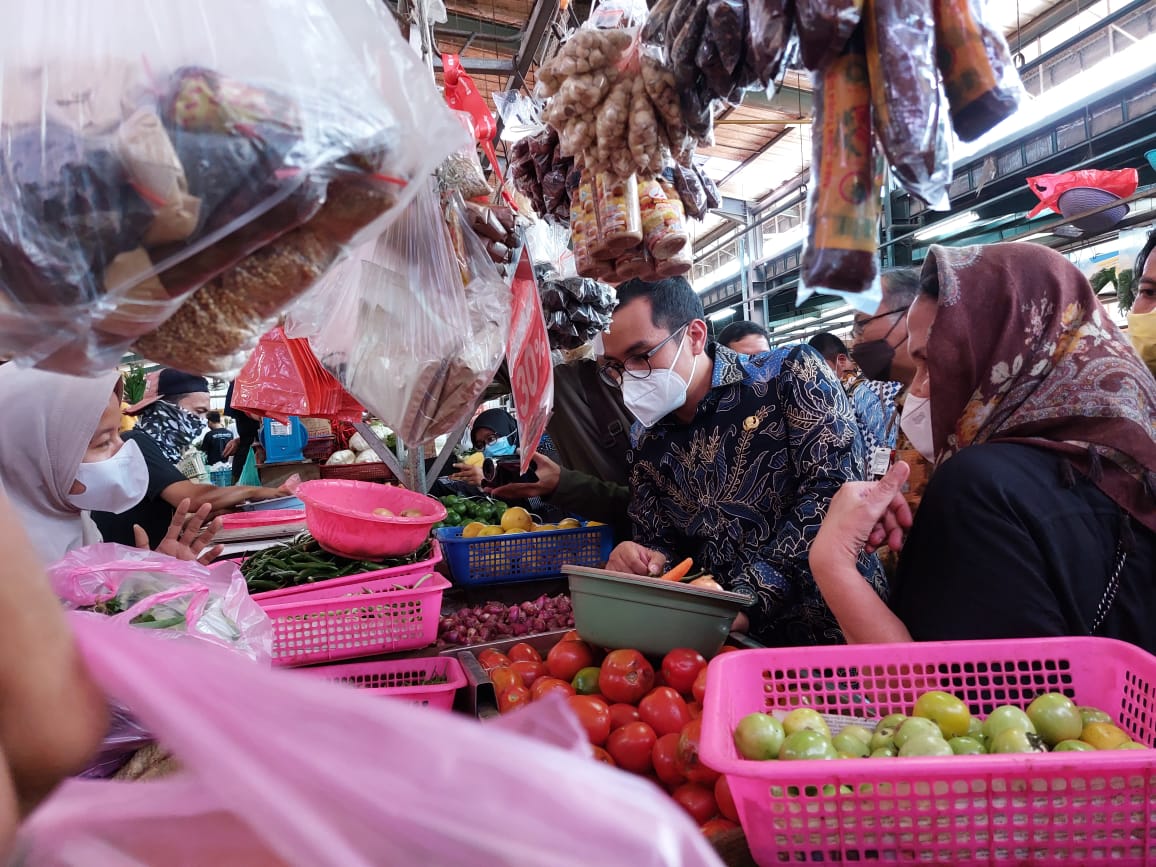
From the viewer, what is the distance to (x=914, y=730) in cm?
108

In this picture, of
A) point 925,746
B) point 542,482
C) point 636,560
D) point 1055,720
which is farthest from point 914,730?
point 542,482

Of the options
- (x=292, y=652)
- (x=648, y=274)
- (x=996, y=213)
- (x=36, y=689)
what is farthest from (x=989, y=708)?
(x=996, y=213)

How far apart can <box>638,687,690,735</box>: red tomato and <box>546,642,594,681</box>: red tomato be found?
12.4 inches

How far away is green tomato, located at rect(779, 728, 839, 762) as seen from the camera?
1.04m

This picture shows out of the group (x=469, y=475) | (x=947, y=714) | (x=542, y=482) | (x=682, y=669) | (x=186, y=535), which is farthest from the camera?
(x=469, y=475)

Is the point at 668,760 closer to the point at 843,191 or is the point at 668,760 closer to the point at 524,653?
the point at 524,653

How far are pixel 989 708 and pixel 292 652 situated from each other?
1903 millimetres

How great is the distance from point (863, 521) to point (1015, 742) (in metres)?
0.53

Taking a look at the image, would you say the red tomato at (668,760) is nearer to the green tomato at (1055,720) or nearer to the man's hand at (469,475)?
the green tomato at (1055,720)

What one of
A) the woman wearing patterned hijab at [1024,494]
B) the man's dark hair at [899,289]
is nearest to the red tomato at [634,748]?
the woman wearing patterned hijab at [1024,494]

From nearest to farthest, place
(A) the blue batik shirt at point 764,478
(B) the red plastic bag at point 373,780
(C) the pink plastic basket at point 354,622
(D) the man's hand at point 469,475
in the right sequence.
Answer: (B) the red plastic bag at point 373,780 → (C) the pink plastic basket at point 354,622 → (A) the blue batik shirt at point 764,478 → (D) the man's hand at point 469,475

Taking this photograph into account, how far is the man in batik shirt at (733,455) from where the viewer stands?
7.50 ft

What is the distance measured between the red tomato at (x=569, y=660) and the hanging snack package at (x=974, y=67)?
1.62 m

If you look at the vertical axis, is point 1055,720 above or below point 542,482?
below
